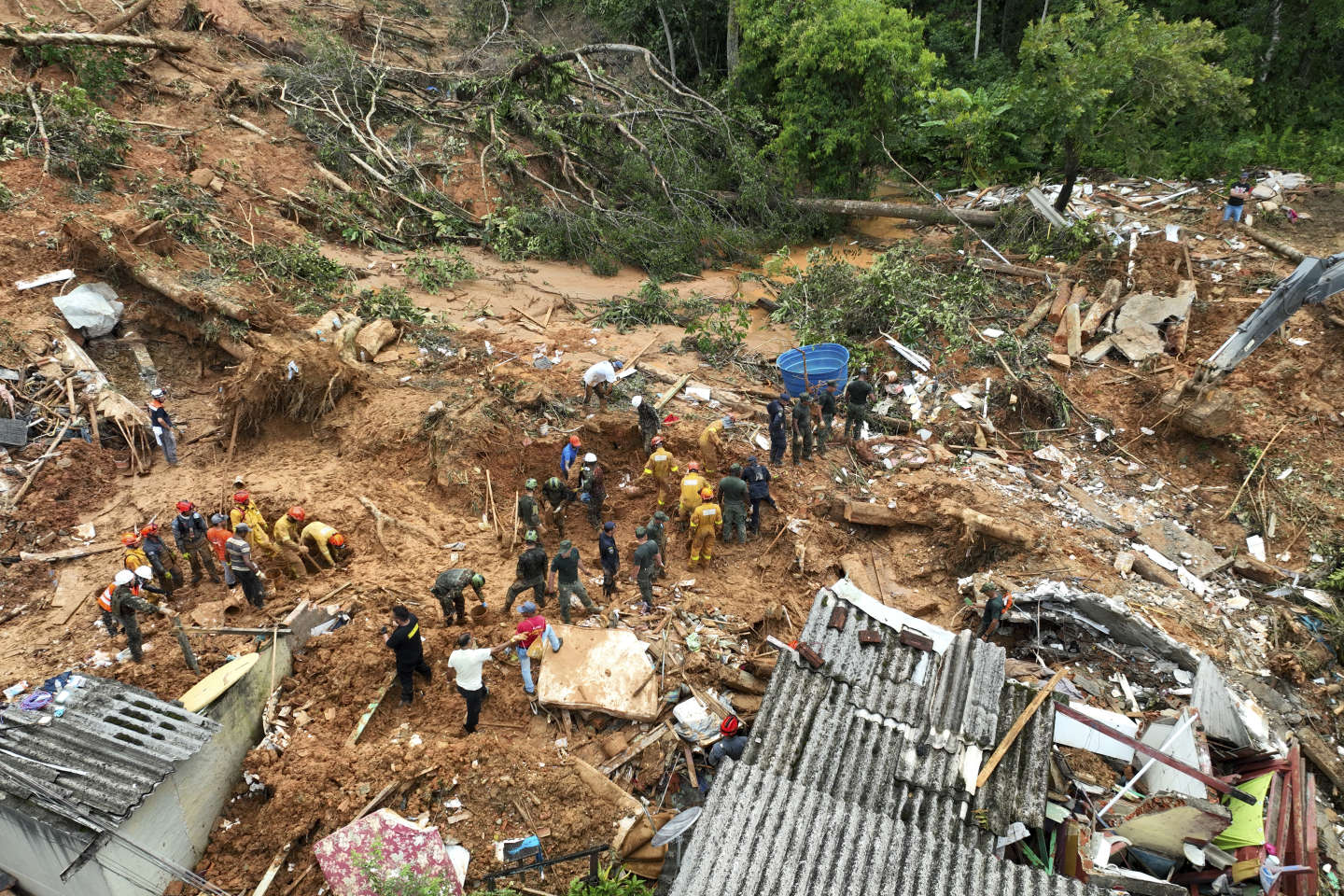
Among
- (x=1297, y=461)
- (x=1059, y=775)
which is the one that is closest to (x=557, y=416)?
(x=1059, y=775)

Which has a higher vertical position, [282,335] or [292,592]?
[282,335]

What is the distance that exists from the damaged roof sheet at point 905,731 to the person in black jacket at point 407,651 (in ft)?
10.1

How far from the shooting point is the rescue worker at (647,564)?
7807 millimetres

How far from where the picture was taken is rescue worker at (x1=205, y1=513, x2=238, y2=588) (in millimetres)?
8344

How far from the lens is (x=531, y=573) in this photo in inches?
307

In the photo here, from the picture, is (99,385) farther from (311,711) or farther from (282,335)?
(311,711)

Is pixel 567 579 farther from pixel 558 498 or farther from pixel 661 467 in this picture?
pixel 661 467

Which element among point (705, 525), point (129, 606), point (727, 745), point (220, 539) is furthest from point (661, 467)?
point (129, 606)

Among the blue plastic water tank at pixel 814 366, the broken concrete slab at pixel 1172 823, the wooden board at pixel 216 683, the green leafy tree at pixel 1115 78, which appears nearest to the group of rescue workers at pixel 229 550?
the wooden board at pixel 216 683

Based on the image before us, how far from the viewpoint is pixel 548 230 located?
51.3 ft

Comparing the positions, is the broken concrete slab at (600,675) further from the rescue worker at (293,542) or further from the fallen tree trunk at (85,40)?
the fallen tree trunk at (85,40)

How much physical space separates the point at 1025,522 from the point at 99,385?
40.1 feet

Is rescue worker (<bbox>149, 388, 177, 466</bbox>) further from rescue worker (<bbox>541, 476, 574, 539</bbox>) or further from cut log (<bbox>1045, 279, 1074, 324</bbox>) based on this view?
cut log (<bbox>1045, 279, 1074, 324</bbox>)

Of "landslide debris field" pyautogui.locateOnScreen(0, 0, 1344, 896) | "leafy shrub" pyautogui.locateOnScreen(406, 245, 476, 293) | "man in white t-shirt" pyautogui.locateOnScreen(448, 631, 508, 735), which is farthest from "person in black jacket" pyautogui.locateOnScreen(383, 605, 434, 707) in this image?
"leafy shrub" pyautogui.locateOnScreen(406, 245, 476, 293)
